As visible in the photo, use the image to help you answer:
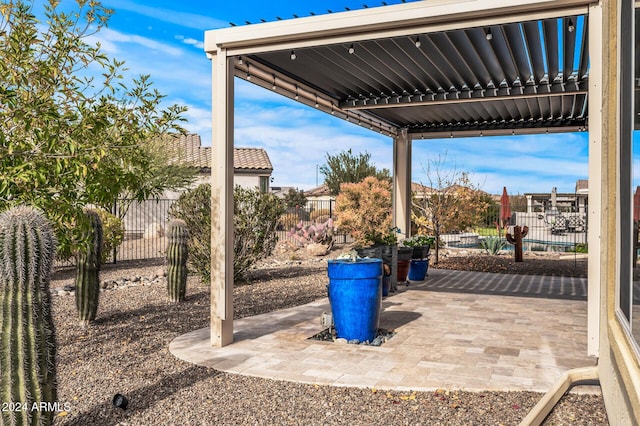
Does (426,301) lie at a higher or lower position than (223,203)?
lower

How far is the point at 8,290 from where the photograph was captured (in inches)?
130

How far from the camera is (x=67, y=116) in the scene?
4336 mm

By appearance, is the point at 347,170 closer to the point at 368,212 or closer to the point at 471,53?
the point at 368,212

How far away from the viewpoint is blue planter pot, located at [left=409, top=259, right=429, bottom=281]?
36.3ft

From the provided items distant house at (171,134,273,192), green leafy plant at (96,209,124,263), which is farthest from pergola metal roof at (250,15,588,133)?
distant house at (171,134,273,192)

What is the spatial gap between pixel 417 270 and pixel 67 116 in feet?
27.0

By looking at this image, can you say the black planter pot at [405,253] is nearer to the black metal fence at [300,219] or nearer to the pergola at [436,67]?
the pergola at [436,67]

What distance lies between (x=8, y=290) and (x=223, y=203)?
9.06ft

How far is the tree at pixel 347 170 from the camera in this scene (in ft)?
106

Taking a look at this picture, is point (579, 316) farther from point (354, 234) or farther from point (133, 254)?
point (133, 254)

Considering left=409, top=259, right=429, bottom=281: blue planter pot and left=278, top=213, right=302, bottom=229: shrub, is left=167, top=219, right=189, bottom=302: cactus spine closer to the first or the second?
left=409, top=259, right=429, bottom=281: blue planter pot

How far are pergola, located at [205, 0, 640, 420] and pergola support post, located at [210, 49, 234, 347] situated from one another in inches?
0.5

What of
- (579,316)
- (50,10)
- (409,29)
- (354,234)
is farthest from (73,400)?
(354,234)

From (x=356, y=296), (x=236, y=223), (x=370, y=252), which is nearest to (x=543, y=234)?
(x=236, y=223)
